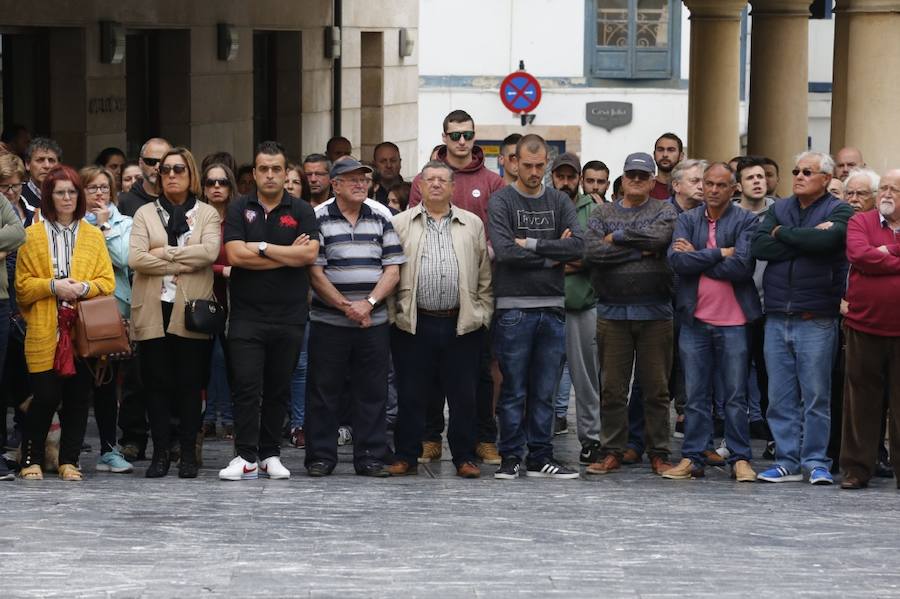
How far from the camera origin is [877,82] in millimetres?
16734

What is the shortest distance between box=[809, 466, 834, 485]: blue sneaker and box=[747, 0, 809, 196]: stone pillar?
11876 mm

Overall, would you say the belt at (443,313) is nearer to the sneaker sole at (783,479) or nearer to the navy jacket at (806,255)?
the navy jacket at (806,255)

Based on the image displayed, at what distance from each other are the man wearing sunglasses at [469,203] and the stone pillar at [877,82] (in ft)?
20.7

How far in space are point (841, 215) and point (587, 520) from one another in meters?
2.70

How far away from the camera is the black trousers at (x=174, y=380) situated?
1044cm

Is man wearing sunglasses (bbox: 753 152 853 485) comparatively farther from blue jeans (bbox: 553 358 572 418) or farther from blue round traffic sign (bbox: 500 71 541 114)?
blue round traffic sign (bbox: 500 71 541 114)

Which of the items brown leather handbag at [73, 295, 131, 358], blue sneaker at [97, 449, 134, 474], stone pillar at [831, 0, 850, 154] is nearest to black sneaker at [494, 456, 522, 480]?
blue sneaker at [97, 449, 134, 474]

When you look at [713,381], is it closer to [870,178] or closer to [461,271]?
[870,178]

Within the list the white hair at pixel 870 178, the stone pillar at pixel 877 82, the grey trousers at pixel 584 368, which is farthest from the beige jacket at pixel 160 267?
the stone pillar at pixel 877 82

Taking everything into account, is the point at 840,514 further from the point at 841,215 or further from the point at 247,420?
the point at 247,420

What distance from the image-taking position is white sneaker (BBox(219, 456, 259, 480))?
34.1 ft

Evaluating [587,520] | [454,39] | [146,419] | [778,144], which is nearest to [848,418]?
[587,520]

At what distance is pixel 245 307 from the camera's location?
1044 centimetres

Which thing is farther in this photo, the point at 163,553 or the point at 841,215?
the point at 841,215
